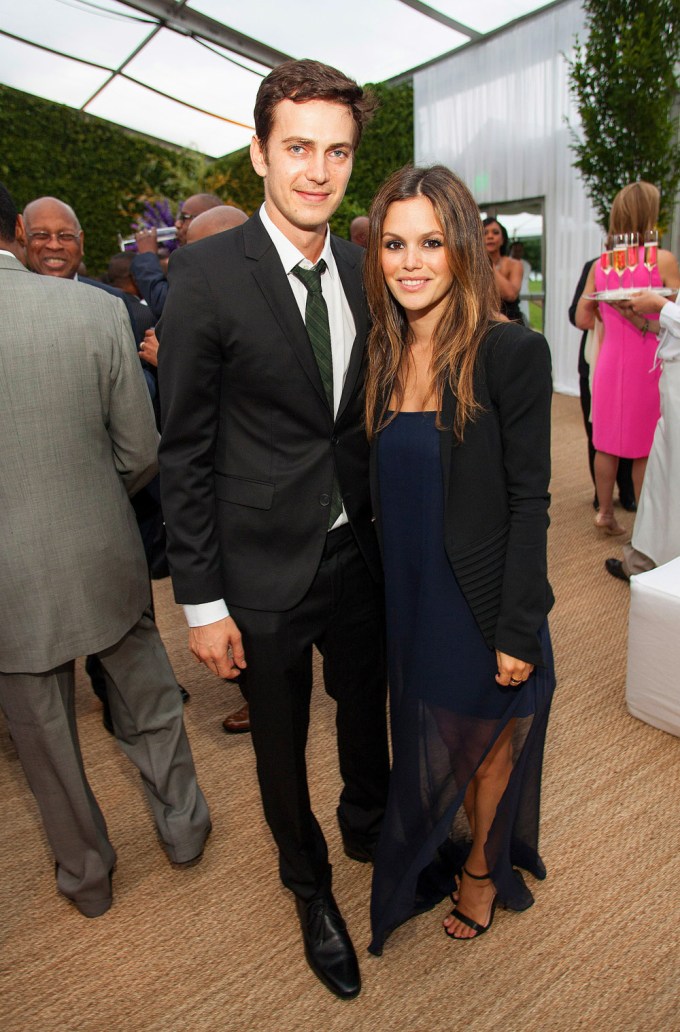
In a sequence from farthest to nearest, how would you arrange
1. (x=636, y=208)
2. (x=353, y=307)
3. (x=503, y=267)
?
(x=503, y=267) < (x=636, y=208) < (x=353, y=307)

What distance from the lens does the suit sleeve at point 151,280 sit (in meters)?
2.46

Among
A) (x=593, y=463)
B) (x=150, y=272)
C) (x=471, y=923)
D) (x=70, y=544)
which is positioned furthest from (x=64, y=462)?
(x=593, y=463)

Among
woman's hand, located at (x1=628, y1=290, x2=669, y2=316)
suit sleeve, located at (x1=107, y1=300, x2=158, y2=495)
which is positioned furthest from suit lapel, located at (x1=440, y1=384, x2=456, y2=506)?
woman's hand, located at (x1=628, y1=290, x2=669, y2=316)

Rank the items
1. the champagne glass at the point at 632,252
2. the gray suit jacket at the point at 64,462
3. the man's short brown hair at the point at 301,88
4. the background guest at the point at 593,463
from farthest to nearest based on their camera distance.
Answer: the background guest at the point at 593,463 < the champagne glass at the point at 632,252 < the gray suit jacket at the point at 64,462 < the man's short brown hair at the point at 301,88

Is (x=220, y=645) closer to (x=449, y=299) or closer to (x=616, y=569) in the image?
(x=449, y=299)

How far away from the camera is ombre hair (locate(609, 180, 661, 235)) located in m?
3.12

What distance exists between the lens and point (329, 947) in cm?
159

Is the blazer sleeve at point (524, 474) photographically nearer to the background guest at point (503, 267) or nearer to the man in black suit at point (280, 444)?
the man in black suit at point (280, 444)

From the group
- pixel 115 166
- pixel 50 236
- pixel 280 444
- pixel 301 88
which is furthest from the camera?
pixel 115 166

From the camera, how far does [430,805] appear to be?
5.17 ft

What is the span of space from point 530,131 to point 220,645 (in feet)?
24.4

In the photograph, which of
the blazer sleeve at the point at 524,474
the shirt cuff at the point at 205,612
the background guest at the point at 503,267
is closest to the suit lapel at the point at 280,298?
the blazer sleeve at the point at 524,474

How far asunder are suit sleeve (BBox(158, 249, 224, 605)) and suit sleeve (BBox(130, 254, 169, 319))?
124 cm

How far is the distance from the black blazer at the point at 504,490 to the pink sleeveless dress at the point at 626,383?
234 cm
